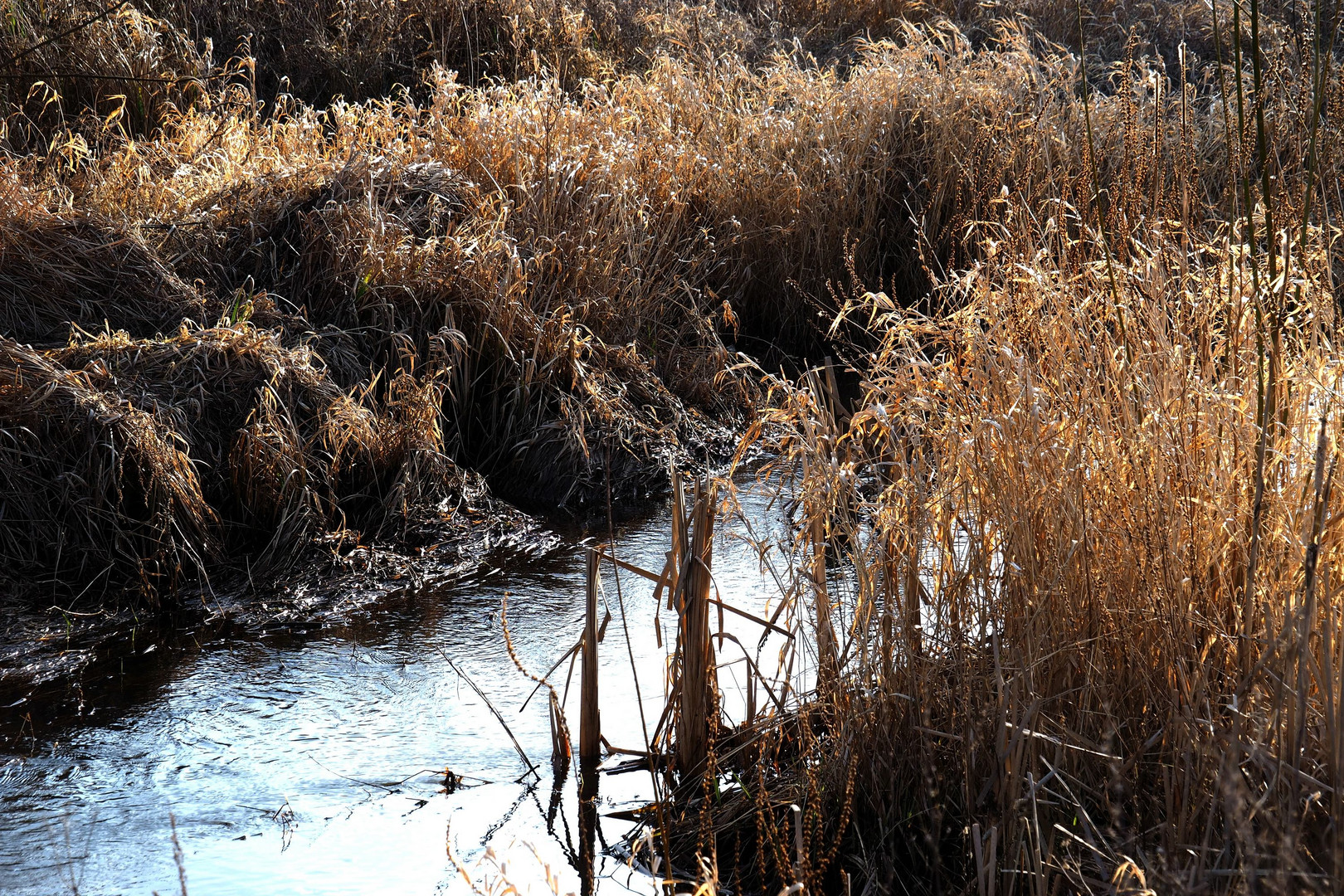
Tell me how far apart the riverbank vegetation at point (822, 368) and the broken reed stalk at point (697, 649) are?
11 centimetres

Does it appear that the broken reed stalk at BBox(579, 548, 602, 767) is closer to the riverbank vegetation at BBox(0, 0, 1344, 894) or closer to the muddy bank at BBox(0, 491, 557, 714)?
the riverbank vegetation at BBox(0, 0, 1344, 894)

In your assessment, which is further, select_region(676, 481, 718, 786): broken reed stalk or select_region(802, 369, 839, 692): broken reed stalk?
select_region(676, 481, 718, 786): broken reed stalk

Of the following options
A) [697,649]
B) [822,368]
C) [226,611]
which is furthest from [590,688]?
[226,611]

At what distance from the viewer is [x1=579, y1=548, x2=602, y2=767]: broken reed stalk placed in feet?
8.32

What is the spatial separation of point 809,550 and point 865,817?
24.7 inches

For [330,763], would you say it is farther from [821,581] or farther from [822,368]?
[822,368]

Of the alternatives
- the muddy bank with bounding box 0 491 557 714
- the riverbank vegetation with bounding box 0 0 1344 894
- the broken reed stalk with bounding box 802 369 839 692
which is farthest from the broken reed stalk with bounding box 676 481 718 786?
the muddy bank with bounding box 0 491 557 714

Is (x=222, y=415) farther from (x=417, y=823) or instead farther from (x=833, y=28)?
(x=833, y=28)

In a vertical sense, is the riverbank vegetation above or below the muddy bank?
above

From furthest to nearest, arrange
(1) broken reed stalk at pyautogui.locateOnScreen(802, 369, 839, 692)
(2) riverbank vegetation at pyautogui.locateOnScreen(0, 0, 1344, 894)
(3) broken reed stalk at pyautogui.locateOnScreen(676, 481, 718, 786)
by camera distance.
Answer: (3) broken reed stalk at pyautogui.locateOnScreen(676, 481, 718, 786) < (1) broken reed stalk at pyautogui.locateOnScreen(802, 369, 839, 692) < (2) riverbank vegetation at pyautogui.locateOnScreen(0, 0, 1344, 894)

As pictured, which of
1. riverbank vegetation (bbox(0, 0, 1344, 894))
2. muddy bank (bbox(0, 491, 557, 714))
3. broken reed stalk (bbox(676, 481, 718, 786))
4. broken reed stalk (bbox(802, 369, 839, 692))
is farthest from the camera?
muddy bank (bbox(0, 491, 557, 714))

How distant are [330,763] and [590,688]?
2.27 ft

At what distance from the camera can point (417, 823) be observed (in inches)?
102

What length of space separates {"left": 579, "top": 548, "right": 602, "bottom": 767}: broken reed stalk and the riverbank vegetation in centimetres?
34
